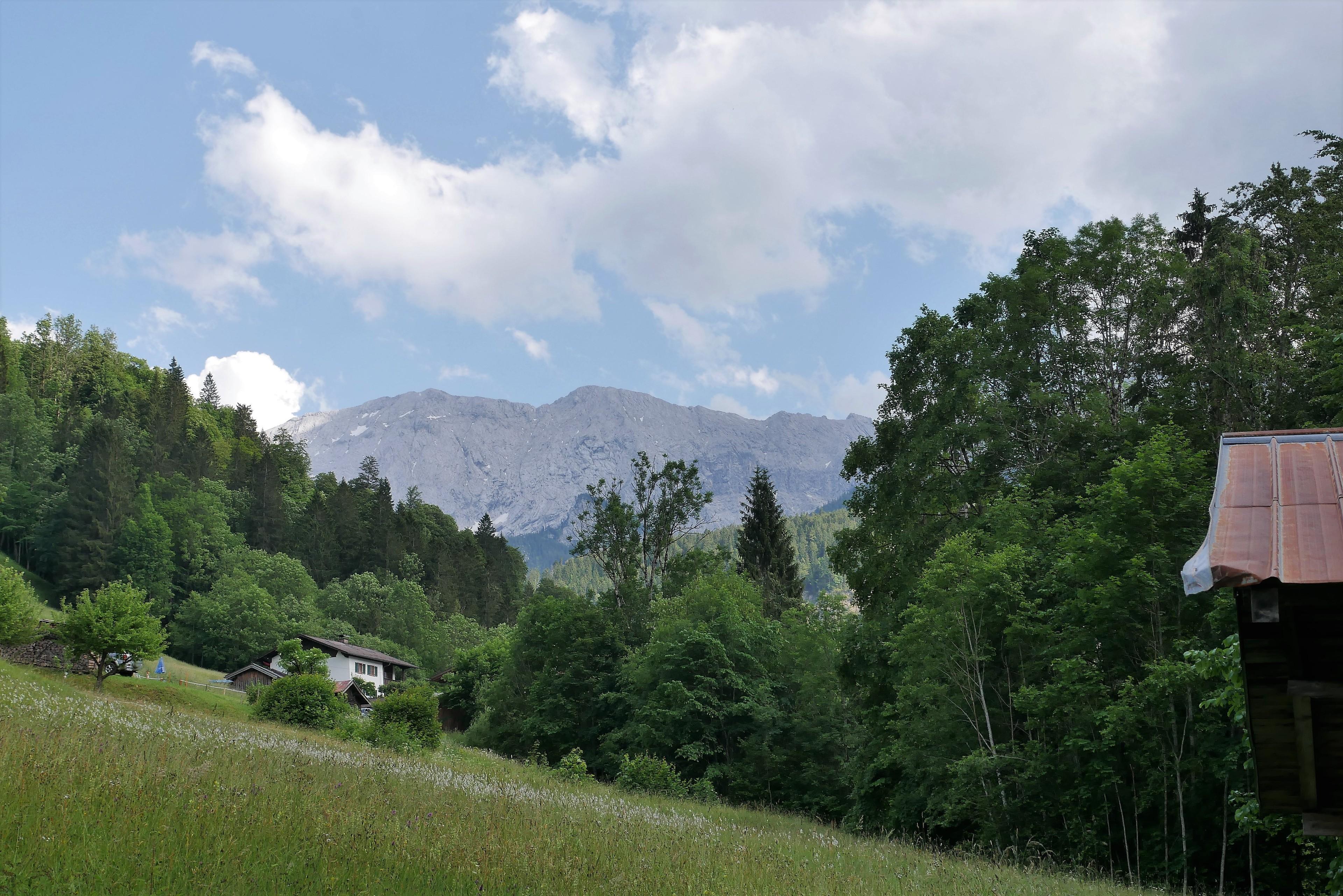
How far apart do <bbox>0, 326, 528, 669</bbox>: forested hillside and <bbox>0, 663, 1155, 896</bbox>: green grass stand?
224 ft

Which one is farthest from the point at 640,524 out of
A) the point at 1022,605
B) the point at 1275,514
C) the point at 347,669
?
the point at 1275,514

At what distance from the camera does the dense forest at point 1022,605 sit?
61.5ft

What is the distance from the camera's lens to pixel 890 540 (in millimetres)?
30375

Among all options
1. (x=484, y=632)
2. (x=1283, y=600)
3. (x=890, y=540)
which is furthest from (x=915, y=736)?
(x=484, y=632)

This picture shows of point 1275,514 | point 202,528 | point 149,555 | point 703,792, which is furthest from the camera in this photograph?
point 202,528

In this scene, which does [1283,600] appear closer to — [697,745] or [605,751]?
[697,745]

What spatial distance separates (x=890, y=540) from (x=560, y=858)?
2304cm

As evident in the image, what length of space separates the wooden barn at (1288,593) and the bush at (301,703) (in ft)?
119

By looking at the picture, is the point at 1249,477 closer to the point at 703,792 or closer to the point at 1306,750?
the point at 1306,750

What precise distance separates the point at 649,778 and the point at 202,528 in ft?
275

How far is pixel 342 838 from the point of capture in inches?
343

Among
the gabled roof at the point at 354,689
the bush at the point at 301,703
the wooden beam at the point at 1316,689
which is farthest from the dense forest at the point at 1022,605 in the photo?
the gabled roof at the point at 354,689

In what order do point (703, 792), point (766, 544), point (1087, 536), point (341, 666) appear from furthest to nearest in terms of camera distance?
point (341, 666)
point (766, 544)
point (703, 792)
point (1087, 536)

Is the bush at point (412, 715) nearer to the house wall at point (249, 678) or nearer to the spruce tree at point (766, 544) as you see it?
the spruce tree at point (766, 544)
